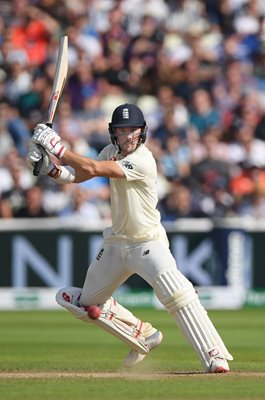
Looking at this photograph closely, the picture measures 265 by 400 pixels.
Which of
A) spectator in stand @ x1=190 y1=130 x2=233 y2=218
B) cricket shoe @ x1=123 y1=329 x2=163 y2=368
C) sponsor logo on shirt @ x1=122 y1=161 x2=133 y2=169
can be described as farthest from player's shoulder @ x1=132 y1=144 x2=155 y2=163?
spectator in stand @ x1=190 y1=130 x2=233 y2=218

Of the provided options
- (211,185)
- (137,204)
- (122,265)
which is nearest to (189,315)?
(122,265)

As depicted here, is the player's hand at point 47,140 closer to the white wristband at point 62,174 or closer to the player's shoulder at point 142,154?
the white wristband at point 62,174

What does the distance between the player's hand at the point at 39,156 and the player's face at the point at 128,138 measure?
0.49 meters

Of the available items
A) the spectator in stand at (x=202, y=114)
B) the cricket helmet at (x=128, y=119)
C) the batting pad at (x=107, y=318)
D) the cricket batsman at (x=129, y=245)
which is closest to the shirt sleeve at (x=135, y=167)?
the cricket batsman at (x=129, y=245)

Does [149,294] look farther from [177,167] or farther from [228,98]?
[228,98]

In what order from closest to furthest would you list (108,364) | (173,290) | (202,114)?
(173,290), (108,364), (202,114)

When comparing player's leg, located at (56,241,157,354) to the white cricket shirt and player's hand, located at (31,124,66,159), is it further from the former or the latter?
player's hand, located at (31,124,66,159)

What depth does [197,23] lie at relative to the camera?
15984 mm

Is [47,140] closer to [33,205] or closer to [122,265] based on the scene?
[122,265]

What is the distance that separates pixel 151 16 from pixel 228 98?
5.53 feet

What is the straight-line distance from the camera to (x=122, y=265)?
6930 millimetres

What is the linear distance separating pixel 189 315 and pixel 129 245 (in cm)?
57

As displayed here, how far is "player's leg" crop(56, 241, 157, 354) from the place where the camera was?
6.95 metres

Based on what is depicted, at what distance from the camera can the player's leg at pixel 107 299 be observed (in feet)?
22.8
